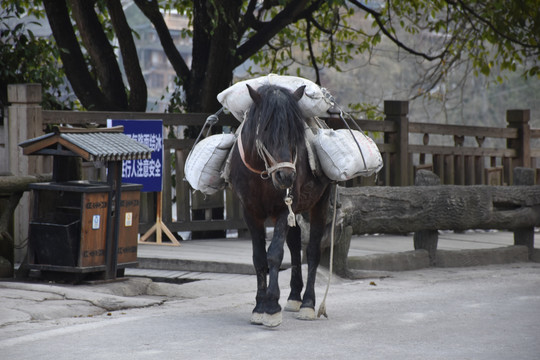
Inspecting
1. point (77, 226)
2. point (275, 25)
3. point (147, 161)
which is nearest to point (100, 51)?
point (147, 161)

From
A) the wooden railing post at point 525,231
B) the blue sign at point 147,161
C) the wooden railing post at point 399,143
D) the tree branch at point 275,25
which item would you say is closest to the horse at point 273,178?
the blue sign at point 147,161

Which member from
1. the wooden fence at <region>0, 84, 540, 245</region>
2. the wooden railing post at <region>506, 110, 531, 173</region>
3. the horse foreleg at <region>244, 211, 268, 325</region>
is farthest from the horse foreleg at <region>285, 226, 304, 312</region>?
the wooden railing post at <region>506, 110, 531, 173</region>

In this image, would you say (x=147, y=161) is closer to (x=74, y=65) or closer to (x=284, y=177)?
(x=74, y=65)

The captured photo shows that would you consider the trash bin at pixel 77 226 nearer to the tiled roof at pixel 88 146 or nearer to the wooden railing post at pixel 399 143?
the tiled roof at pixel 88 146

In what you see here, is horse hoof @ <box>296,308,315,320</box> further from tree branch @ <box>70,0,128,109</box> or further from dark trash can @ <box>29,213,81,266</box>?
tree branch @ <box>70,0,128,109</box>

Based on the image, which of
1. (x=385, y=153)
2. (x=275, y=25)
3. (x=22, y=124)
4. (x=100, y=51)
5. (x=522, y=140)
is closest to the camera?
(x=22, y=124)

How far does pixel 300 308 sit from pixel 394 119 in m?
7.02

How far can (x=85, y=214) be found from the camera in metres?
8.23

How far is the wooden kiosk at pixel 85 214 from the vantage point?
8.23 meters

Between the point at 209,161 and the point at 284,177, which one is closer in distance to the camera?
the point at 284,177

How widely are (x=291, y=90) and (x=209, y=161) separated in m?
0.98

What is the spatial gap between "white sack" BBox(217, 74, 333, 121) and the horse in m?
0.19

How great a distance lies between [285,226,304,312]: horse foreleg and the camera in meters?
7.60

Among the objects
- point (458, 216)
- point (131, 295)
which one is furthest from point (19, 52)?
point (458, 216)
